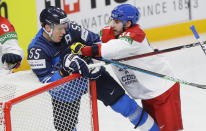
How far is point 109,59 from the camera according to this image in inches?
87.0

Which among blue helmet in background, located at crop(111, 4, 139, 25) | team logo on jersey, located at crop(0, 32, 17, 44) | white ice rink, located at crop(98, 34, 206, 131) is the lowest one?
white ice rink, located at crop(98, 34, 206, 131)

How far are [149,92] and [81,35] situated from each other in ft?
1.53

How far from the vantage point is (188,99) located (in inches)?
130

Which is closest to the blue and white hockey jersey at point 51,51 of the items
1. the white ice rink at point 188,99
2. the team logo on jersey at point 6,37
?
the team logo on jersey at point 6,37

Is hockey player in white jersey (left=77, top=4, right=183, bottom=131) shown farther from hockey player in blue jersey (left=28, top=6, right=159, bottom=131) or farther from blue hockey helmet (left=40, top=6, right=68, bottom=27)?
blue hockey helmet (left=40, top=6, right=68, bottom=27)

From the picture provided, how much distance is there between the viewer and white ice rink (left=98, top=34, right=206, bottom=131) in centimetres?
293

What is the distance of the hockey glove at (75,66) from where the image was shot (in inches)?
76.4

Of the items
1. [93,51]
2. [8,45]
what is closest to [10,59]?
[8,45]

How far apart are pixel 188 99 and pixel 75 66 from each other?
60.9 inches

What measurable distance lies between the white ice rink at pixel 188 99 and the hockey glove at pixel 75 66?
1063 mm

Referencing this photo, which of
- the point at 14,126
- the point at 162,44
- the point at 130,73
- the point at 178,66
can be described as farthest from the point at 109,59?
the point at 162,44

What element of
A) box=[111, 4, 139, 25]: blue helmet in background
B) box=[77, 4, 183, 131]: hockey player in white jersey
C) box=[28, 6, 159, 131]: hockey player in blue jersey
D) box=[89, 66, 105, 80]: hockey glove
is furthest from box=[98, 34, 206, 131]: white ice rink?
box=[89, 66, 105, 80]: hockey glove

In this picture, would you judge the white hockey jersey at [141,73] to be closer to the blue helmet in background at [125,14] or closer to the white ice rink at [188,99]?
the blue helmet in background at [125,14]

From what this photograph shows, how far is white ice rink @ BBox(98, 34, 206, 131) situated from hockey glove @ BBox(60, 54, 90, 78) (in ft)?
3.49
